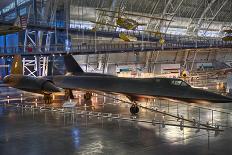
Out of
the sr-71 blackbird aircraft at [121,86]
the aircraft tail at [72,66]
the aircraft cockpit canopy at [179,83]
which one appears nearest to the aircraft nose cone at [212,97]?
the sr-71 blackbird aircraft at [121,86]

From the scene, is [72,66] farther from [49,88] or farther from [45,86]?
[49,88]

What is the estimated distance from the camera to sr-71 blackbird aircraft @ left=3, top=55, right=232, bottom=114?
20.7 meters

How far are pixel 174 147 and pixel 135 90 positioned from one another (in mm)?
8998

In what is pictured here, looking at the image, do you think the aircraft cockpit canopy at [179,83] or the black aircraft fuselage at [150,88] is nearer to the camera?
the black aircraft fuselage at [150,88]

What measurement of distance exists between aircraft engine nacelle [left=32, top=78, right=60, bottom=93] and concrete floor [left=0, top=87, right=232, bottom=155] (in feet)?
17.3

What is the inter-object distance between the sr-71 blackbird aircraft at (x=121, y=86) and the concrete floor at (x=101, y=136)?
4.86ft

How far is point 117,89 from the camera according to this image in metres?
23.8

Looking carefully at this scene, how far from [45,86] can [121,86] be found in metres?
7.80

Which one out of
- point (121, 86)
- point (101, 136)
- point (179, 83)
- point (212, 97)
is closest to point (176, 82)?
point (179, 83)

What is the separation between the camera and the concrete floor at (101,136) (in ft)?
45.4

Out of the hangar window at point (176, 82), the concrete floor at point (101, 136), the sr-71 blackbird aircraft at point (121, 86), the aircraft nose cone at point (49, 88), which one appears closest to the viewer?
the concrete floor at point (101, 136)

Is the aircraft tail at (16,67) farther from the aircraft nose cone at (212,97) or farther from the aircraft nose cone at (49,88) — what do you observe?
the aircraft nose cone at (212,97)

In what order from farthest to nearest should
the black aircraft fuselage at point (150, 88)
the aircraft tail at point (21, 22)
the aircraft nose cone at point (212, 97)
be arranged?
1. the aircraft tail at point (21, 22)
2. the black aircraft fuselage at point (150, 88)
3. the aircraft nose cone at point (212, 97)

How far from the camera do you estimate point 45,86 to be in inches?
1119
